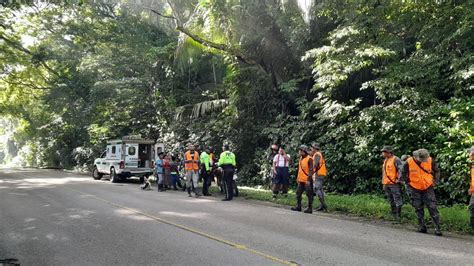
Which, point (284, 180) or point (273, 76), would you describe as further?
point (273, 76)

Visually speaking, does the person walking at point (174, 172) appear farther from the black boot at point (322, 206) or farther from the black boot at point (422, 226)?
the black boot at point (422, 226)

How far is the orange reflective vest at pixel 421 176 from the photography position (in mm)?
8250

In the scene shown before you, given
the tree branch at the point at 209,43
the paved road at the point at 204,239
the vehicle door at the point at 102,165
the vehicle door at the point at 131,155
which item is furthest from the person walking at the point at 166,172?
the vehicle door at the point at 102,165

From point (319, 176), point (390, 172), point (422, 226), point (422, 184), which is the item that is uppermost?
point (390, 172)

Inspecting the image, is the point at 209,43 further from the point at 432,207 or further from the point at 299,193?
the point at 432,207

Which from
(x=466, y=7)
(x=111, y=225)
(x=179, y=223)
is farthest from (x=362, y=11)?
(x=111, y=225)

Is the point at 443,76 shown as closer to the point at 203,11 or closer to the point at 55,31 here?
the point at 203,11

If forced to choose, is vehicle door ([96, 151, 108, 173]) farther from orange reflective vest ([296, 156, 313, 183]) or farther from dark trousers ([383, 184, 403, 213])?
dark trousers ([383, 184, 403, 213])

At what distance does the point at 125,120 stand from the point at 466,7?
72.0ft

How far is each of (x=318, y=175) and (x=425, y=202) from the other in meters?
3.37

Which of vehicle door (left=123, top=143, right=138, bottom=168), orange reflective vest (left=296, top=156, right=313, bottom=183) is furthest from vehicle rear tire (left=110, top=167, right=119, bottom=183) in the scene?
orange reflective vest (left=296, top=156, right=313, bottom=183)

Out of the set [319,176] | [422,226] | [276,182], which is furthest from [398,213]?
[276,182]

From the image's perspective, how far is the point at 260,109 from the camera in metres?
19.7

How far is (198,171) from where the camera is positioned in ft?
50.2
